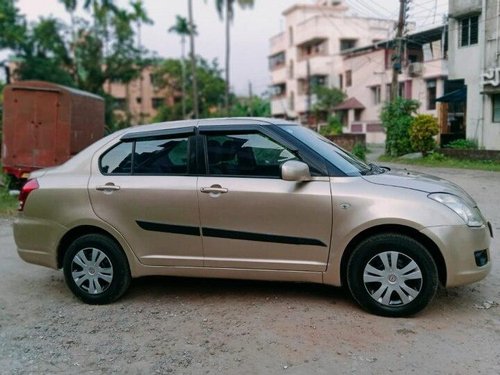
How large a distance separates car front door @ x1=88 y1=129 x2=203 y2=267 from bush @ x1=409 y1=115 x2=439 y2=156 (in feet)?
→ 57.8

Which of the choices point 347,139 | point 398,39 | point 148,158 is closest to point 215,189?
point 148,158

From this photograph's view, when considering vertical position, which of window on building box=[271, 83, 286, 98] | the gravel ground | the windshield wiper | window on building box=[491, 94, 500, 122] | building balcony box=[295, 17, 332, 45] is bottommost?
the gravel ground

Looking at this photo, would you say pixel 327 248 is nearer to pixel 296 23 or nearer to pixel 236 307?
pixel 236 307

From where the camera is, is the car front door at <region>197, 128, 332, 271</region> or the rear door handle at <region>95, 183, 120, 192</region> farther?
the rear door handle at <region>95, 183, 120, 192</region>

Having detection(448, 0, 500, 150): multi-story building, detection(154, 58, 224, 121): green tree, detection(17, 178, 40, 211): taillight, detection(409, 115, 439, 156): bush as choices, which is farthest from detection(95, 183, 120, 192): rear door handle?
detection(154, 58, 224, 121): green tree

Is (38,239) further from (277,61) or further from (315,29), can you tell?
(277,61)

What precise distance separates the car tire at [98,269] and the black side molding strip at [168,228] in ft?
1.18

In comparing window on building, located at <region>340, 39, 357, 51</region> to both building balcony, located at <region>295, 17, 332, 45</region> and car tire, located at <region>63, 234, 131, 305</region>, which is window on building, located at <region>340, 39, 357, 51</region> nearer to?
building balcony, located at <region>295, 17, 332, 45</region>

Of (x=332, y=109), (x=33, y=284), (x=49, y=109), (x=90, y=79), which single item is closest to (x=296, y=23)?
(x=332, y=109)

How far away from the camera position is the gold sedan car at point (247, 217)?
14.1 feet

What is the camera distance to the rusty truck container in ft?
40.5

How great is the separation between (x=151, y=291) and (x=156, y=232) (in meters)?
0.85

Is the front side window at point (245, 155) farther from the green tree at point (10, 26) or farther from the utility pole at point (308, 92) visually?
the utility pole at point (308, 92)

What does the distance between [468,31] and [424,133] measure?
16.6 ft
